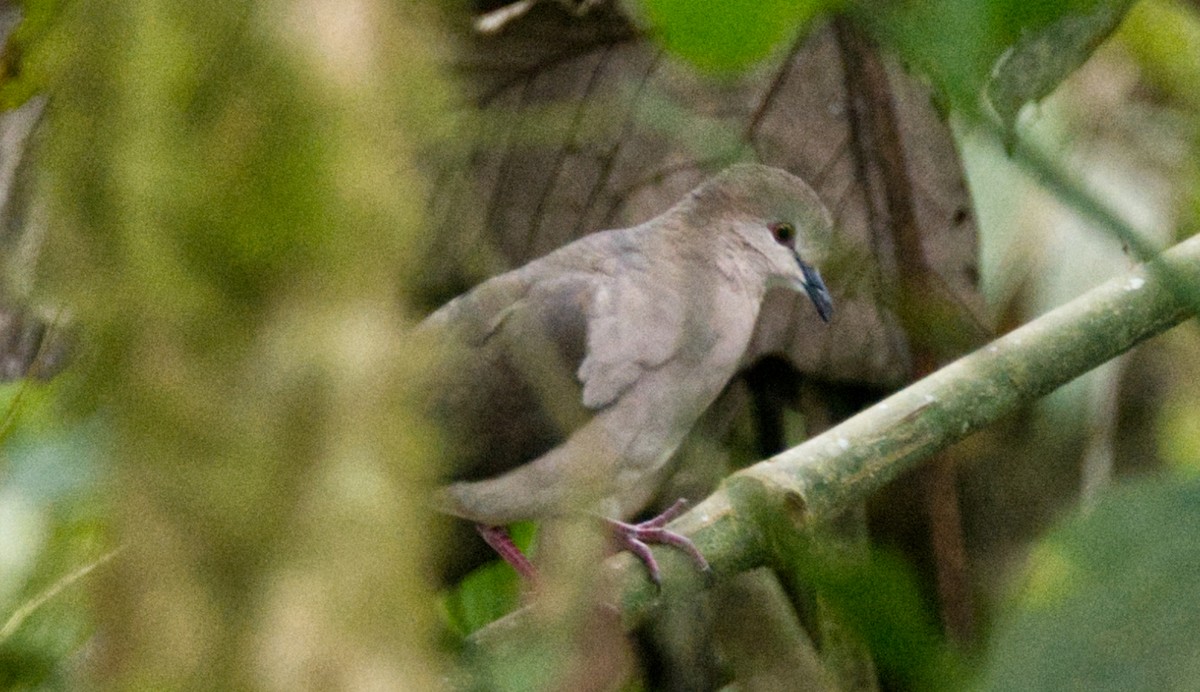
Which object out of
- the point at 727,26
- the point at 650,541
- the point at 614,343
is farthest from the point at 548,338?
the point at 727,26

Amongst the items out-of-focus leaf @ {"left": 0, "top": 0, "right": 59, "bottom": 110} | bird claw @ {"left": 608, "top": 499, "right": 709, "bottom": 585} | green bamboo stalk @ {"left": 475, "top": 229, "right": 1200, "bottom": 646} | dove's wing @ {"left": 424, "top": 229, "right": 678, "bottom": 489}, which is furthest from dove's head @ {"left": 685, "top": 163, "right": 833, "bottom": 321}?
out-of-focus leaf @ {"left": 0, "top": 0, "right": 59, "bottom": 110}

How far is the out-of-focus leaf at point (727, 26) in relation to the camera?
1.20 ft

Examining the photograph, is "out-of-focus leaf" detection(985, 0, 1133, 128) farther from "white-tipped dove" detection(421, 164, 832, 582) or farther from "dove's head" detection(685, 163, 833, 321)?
"dove's head" detection(685, 163, 833, 321)

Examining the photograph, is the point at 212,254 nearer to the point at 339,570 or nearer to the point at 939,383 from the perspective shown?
the point at 339,570

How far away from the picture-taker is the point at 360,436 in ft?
1.01

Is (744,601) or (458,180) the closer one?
(458,180)

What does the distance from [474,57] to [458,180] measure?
92 centimetres

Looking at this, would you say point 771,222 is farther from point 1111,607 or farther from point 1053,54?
point 1111,607

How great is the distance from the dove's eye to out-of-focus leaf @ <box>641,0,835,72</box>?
1.42 meters

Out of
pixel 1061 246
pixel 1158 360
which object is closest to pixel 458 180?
pixel 1061 246

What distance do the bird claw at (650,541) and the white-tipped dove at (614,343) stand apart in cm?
2

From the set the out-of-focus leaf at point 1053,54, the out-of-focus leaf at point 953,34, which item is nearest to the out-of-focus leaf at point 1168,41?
the out-of-focus leaf at point 1053,54

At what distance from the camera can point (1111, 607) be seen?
324mm

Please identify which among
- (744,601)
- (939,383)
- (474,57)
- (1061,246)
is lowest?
(1061,246)
